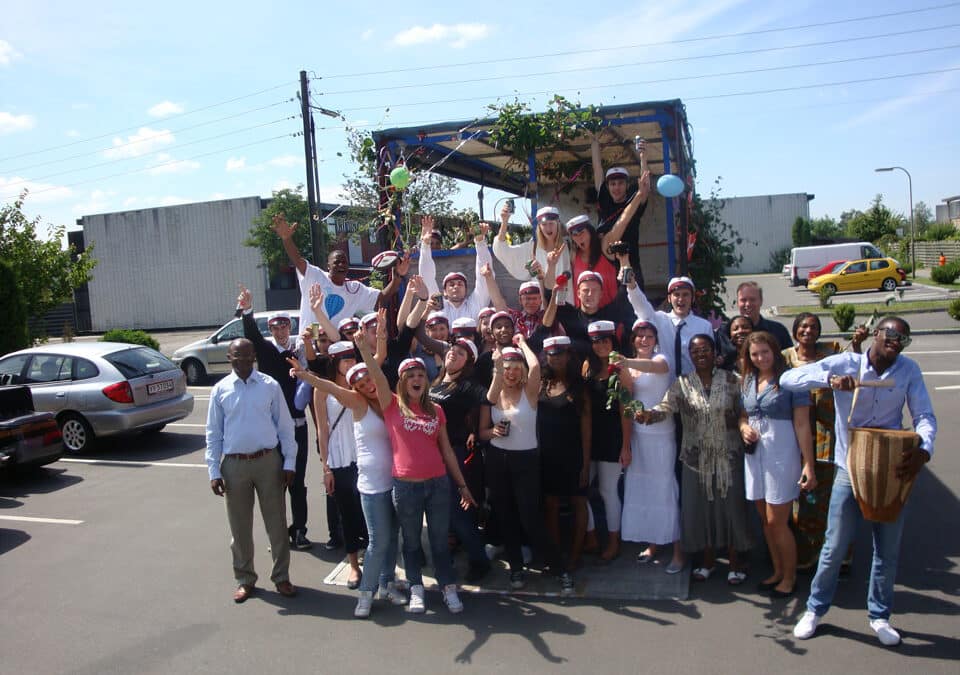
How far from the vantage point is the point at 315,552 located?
19.7ft

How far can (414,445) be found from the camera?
468cm

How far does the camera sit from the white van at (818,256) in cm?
3478

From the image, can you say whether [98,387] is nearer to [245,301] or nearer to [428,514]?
[245,301]

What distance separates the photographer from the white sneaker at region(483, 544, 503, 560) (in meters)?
5.66

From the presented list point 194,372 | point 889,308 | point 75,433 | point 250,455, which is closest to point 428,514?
point 250,455

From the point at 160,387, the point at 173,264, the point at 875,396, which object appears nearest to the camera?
the point at 875,396

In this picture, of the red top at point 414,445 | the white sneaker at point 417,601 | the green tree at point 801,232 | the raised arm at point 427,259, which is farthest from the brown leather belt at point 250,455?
the green tree at point 801,232

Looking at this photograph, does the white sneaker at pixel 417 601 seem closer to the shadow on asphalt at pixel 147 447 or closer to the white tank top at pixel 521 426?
the white tank top at pixel 521 426

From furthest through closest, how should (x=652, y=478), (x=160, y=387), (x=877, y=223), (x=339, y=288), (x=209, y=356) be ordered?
(x=877, y=223) → (x=209, y=356) → (x=160, y=387) → (x=339, y=288) → (x=652, y=478)

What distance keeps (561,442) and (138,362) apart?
26.1ft

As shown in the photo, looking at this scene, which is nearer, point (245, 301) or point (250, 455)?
point (250, 455)

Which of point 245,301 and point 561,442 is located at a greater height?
point 245,301

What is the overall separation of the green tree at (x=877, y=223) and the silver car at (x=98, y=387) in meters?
48.4

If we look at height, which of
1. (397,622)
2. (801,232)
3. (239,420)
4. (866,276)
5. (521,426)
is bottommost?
(397,622)
